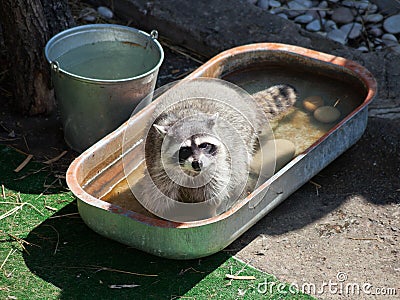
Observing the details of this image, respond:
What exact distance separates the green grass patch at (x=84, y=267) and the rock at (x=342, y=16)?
291cm

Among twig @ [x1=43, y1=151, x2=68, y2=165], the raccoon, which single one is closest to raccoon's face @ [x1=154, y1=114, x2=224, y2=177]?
the raccoon

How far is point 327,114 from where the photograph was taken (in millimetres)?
4805

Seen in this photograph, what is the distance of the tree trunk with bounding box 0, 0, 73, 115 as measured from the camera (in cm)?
453

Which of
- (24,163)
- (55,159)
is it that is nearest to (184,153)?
(55,159)

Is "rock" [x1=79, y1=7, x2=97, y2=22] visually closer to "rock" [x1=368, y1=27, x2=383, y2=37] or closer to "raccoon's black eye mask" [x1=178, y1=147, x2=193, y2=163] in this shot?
"rock" [x1=368, y1=27, x2=383, y2=37]

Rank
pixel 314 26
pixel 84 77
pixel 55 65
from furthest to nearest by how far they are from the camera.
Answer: pixel 314 26, pixel 84 77, pixel 55 65

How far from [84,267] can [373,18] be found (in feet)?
11.5

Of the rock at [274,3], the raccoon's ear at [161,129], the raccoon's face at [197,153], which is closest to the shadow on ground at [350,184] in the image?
the raccoon's face at [197,153]

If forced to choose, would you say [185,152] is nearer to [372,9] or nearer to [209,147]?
[209,147]

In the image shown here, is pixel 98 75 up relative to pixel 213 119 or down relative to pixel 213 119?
down

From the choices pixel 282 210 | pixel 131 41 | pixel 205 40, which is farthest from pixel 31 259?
pixel 205 40

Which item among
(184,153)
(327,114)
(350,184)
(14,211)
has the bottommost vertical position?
(14,211)

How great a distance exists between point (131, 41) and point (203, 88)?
770 mm

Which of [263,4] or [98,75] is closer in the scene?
[98,75]
